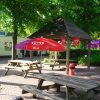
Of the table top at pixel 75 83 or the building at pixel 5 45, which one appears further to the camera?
the building at pixel 5 45

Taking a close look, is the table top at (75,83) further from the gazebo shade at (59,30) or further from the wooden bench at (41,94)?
the gazebo shade at (59,30)

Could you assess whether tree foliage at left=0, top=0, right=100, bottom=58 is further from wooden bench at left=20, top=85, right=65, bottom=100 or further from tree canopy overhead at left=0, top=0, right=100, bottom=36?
wooden bench at left=20, top=85, right=65, bottom=100

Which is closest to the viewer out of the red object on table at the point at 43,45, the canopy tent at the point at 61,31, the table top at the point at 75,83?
the table top at the point at 75,83

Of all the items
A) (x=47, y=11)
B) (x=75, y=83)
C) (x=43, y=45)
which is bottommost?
(x=75, y=83)

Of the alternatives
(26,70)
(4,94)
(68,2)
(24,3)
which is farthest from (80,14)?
(4,94)

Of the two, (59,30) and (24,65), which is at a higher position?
(59,30)

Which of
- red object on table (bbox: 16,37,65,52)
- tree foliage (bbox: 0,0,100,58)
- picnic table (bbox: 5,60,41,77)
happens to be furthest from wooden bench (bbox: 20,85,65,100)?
tree foliage (bbox: 0,0,100,58)

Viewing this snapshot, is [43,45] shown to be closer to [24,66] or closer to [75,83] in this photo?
[24,66]

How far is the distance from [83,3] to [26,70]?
1130 cm

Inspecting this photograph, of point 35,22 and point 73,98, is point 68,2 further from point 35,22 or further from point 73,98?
point 73,98

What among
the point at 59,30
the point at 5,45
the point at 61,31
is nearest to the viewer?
the point at 61,31

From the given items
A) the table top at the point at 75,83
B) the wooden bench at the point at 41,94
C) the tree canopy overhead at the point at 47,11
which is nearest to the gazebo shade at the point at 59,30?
the tree canopy overhead at the point at 47,11

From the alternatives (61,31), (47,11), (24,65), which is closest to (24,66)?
(24,65)

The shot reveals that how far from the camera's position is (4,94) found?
36.8ft
